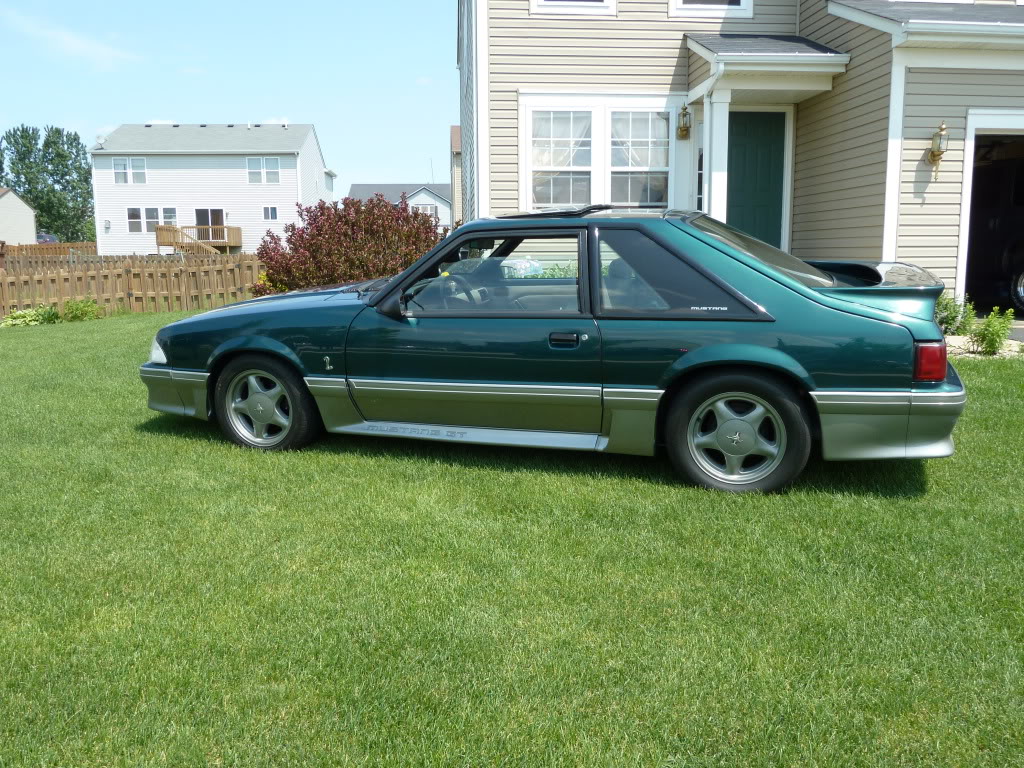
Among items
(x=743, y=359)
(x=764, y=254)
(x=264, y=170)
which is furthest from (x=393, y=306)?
(x=264, y=170)

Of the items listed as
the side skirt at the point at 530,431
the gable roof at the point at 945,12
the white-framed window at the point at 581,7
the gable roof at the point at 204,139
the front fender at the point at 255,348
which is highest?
the gable roof at the point at 204,139

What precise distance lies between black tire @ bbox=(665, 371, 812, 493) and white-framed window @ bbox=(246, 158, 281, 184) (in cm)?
4659

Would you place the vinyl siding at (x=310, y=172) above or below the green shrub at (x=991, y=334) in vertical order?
above

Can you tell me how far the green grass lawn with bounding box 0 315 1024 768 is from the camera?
2566 millimetres

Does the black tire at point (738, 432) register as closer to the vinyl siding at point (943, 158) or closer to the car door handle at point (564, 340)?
the car door handle at point (564, 340)

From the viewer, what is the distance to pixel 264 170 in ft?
156

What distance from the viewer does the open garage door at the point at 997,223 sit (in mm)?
11961

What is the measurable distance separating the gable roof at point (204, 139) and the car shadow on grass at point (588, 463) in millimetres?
44708

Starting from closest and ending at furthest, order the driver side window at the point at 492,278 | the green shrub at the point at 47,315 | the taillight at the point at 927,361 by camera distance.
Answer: the taillight at the point at 927,361 → the driver side window at the point at 492,278 → the green shrub at the point at 47,315

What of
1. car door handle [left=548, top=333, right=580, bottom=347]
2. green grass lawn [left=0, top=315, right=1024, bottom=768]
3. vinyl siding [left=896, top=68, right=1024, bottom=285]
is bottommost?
green grass lawn [left=0, top=315, right=1024, bottom=768]

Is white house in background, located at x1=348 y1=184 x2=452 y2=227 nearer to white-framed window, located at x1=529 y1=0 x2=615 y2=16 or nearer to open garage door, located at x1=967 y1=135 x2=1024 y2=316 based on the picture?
open garage door, located at x1=967 y1=135 x2=1024 y2=316

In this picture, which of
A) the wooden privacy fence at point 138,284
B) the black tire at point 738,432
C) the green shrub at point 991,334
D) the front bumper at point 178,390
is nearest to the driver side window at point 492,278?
the black tire at point 738,432

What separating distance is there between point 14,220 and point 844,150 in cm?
7067

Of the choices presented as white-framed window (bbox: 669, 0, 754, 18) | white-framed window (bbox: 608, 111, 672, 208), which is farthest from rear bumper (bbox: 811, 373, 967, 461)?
white-framed window (bbox: 669, 0, 754, 18)
